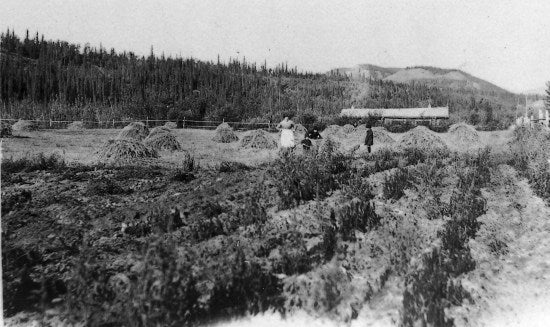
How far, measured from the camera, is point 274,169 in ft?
25.3

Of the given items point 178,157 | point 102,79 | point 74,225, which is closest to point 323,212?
point 74,225

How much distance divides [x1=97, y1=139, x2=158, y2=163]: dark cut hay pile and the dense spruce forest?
2924 cm

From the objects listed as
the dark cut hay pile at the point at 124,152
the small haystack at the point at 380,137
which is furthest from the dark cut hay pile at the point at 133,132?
the small haystack at the point at 380,137

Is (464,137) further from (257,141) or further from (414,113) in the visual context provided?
(414,113)

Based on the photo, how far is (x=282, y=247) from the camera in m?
4.99

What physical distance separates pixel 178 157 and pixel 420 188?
1131 cm

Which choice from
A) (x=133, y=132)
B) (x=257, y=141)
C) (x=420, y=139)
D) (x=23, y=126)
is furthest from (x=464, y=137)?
(x=23, y=126)

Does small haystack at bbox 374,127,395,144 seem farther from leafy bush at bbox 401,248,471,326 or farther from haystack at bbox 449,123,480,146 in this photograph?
leafy bush at bbox 401,248,471,326

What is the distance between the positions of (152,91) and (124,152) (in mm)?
50442

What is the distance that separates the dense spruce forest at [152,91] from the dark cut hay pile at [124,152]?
95.9 ft

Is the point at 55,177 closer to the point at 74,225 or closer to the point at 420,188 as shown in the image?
the point at 74,225

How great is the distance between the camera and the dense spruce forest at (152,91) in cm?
4731

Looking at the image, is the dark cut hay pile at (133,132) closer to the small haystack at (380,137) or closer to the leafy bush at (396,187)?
the small haystack at (380,137)

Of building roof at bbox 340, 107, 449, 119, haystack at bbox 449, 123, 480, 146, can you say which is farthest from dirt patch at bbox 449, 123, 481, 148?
building roof at bbox 340, 107, 449, 119
